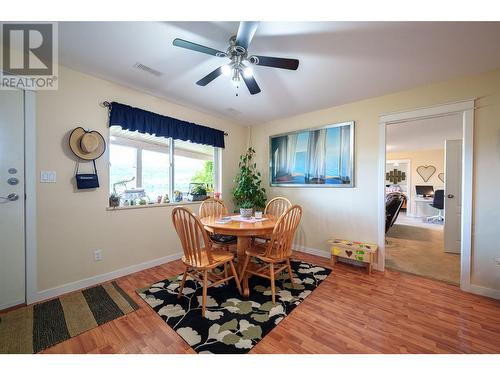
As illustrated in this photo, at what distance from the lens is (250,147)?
406 cm

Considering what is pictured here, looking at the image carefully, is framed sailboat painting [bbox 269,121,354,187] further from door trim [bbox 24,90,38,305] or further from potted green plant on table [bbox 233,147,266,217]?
door trim [bbox 24,90,38,305]

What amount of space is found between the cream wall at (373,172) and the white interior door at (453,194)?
1.33 metres

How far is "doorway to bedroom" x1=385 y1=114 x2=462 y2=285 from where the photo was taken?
112 inches

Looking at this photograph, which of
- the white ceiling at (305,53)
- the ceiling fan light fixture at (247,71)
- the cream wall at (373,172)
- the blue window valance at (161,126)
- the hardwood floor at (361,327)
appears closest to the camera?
the hardwood floor at (361,327)

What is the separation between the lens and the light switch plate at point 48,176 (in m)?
1.90

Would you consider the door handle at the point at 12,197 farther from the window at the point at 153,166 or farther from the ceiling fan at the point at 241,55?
the ceiling fan at the point at 241,55

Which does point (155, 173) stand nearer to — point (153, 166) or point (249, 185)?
point (153, 166)

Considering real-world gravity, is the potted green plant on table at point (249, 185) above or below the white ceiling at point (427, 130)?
below

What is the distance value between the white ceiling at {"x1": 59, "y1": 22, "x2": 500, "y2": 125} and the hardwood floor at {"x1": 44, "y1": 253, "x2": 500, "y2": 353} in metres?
2.28

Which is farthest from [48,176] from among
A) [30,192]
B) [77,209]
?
[77,209]

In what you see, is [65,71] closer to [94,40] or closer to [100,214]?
[94,40]

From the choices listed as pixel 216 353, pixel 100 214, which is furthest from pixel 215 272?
pixel 100 214

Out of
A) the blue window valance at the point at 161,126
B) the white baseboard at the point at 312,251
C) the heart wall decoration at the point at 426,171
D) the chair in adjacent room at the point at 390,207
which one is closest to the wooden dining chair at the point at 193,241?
the blue window valance at the point at 161,126

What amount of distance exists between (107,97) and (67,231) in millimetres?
1569
